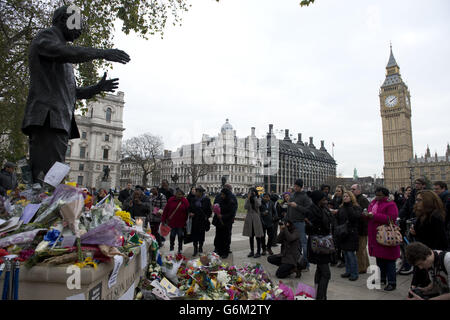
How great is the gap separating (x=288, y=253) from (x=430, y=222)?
106 inches

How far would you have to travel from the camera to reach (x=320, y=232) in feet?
15.1

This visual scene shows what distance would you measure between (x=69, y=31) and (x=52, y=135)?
1.30 m

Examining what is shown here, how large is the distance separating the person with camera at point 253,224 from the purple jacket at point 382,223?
311cm

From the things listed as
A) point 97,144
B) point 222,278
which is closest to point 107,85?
point 222,278

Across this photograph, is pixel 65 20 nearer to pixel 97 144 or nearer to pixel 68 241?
pixel 68 241

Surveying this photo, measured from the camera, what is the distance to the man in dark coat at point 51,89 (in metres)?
2.86

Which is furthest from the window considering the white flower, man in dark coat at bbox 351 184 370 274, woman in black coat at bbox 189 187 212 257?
the white flower

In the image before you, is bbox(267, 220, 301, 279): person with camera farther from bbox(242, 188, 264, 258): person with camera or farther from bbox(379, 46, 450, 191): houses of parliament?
bbox(379, 46, 450, 191): houses of parliament

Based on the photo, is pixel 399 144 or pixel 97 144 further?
pixel 399 144

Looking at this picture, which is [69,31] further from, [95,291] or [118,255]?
[95,291]

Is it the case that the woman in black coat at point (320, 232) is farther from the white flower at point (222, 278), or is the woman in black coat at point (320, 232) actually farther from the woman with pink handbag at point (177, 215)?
the woman with pink handbag at point (177, 215)

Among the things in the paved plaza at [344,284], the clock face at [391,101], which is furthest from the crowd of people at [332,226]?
the clock face at [391,101]

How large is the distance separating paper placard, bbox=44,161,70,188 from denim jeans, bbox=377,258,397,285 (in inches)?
231

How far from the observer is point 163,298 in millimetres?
2822
